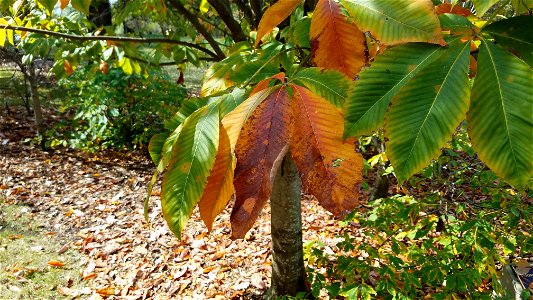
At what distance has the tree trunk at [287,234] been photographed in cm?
214

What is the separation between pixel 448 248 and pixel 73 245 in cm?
309

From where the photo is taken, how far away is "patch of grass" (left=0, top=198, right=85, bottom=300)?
286 cm

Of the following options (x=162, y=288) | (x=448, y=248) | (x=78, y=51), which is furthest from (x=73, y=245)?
(x=448, y=248)

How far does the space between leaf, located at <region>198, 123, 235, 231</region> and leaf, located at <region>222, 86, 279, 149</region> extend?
40 millimetres

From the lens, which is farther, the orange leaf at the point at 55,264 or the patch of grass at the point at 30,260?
the orange leaf at the point at 55,264

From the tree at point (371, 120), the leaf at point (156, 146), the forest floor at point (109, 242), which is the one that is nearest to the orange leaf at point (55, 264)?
the forest floor at point (109, 242)

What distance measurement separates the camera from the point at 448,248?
1890mm

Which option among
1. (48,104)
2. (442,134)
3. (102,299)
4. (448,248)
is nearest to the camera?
(442,134)

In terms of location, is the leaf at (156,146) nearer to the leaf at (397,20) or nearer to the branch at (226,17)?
the leaf at (397,20)

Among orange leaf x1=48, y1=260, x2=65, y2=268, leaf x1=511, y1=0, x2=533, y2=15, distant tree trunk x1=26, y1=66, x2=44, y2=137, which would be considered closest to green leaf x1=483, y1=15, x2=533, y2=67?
leaf x1=511, y1=0, x2=533, y2=15

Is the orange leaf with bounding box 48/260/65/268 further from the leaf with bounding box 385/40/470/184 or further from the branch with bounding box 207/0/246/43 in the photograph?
the leaf with bounding box 385/40/470/184

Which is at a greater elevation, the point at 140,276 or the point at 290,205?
the point at 290,205

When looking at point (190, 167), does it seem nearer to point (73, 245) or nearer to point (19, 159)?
point (73, 245)

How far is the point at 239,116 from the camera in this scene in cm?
51
